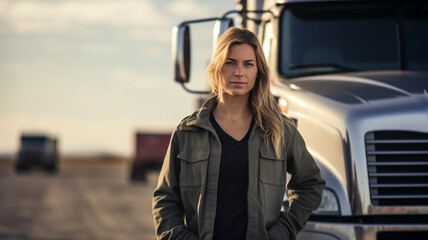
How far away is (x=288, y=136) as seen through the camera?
3.42m

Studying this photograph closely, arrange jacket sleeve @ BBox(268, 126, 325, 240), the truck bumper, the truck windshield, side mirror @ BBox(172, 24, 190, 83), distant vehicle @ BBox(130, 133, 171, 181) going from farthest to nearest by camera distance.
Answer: distant vehicle @ BBox(130, 133, 171, 181), side mirror @ BBox(172, 24, 190, 83), the truck windshield, the truck bumper, jacket sleeve @ BBox(268, 126, 325, 240)

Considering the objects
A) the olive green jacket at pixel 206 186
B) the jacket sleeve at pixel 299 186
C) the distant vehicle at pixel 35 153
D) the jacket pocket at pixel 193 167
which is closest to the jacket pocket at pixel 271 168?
the olive green jacket at pixel 206 186

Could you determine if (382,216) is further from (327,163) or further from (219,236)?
(219,236)

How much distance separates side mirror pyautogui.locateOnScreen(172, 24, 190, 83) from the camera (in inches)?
234

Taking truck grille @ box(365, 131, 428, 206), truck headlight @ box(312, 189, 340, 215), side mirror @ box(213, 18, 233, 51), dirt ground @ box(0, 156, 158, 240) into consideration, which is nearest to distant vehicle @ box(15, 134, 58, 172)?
dirt ground @ box(0, 156, 158, 240)

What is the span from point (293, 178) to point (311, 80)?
211 centimetres

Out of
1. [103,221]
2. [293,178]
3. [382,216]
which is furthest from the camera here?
[103,221]

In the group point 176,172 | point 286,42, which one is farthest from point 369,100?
point 176,172

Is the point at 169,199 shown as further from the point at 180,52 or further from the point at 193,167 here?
the point at 180,52

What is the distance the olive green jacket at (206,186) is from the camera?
3223mm

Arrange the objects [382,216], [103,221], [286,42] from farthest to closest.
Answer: [103,221] → [286,42] → [382,216]

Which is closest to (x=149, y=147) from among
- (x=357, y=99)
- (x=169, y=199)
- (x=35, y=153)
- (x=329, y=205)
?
(x=35, y=153)

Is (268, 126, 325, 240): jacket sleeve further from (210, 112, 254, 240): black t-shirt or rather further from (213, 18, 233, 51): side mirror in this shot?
(213, 18, 233, 51): side mirror

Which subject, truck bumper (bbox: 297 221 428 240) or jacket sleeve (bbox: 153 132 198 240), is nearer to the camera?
jacket sleeve (bbox: 153 132 198 240)
